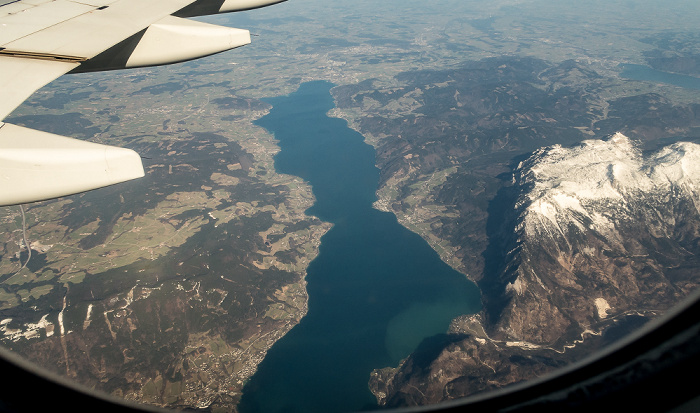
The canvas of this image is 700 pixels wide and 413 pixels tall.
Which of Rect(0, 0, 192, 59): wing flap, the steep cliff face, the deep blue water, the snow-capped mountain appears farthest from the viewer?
the snow-capped mountain

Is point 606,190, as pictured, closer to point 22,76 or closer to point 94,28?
point 94,28

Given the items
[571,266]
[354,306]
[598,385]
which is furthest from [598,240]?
[598,385]

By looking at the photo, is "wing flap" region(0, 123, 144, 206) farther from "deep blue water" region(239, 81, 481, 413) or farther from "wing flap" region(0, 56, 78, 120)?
"deep blue water" region(239, 81, 481, 413)

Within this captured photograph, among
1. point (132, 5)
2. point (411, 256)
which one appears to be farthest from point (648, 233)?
point (132, 5)

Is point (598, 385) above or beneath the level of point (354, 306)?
above

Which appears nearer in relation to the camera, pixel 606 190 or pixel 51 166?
pixel 51 166

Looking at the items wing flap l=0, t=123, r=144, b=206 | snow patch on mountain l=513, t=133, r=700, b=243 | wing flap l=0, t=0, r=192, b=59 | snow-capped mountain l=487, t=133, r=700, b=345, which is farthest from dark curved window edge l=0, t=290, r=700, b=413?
snow patch on mountain l=513, t=133, r=700, b=243

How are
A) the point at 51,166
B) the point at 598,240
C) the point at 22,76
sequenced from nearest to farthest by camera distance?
the point at 51,166
the point at 22,76
the point at 598,240
